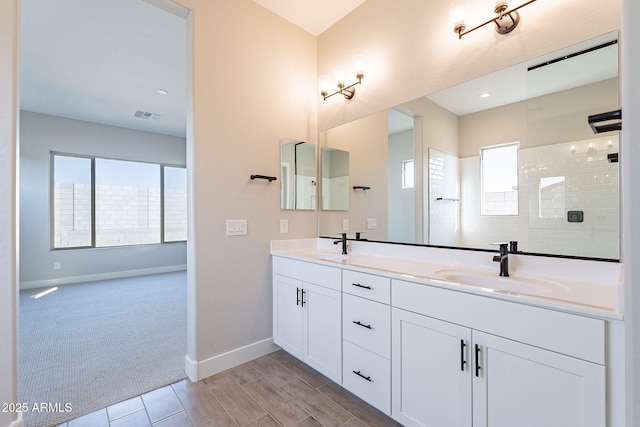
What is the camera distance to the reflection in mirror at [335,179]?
8.36 feet

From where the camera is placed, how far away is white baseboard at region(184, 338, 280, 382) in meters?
2.00

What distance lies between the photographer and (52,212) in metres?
4.69

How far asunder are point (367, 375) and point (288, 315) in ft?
2.66

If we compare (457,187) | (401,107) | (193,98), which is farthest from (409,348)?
(193,98)

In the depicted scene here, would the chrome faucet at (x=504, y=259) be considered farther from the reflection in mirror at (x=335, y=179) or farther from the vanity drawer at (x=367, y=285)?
the reflection in mirror at (x=335, y=179)

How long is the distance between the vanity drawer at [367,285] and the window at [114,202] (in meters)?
5.38

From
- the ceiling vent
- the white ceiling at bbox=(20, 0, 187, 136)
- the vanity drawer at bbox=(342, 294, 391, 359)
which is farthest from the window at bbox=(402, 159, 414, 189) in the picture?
the ceiling vent

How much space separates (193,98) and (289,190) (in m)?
1.03

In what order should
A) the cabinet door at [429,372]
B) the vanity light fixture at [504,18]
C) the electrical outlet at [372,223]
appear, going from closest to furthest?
the cabinet door at [429,372] < the vanity light fixture at [504,18] < the electrical outlet at [372,223]

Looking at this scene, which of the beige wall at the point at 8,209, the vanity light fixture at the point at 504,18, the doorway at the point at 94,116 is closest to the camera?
the beige wall at the point at 8,209

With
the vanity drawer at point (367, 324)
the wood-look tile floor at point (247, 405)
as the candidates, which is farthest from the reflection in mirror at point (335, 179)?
the wood-look tile floor at point (247, 405)

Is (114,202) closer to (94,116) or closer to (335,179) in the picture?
(94,116)

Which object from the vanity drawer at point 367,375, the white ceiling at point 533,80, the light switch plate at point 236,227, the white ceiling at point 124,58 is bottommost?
the vanity drawer at point 367,375

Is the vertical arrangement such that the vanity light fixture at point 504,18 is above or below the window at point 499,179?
above
